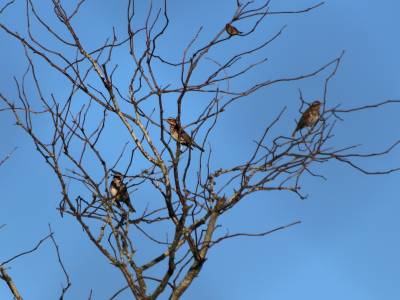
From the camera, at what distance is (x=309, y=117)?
8086mm

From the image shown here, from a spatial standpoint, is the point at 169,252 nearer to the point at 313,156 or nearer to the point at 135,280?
the point at 135,280

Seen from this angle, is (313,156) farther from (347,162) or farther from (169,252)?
(169,252)

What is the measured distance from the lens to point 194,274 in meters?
4.94

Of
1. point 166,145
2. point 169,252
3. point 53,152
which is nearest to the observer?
point 166,145

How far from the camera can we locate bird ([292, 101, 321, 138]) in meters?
5.89

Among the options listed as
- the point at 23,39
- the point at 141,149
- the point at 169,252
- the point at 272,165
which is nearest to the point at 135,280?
the point at 169,252

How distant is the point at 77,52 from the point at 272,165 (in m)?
1.79

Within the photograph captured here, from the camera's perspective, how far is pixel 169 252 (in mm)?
4922

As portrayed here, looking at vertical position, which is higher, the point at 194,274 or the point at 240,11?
the point at 240,11

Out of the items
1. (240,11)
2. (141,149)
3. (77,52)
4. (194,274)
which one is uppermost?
(77,52)

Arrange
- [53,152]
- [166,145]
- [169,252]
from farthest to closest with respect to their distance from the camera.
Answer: [53,152], [169,252], [166,145]

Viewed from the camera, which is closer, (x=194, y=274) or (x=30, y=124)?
(x=194, y=274)

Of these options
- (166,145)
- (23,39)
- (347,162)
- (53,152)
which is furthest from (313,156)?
(23,39)

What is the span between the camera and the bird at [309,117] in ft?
19.3
